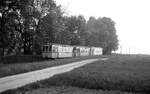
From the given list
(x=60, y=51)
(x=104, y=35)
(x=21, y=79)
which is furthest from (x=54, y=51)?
(x=104, y=35)

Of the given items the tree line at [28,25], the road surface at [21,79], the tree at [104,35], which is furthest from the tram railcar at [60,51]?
the tree at [104,35]

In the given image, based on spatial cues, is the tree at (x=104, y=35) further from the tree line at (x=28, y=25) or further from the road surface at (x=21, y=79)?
the road surface at (x=21, y=79)

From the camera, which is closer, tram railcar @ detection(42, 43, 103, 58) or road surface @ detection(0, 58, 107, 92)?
road surface @ detection(0, 58, 107, 92)

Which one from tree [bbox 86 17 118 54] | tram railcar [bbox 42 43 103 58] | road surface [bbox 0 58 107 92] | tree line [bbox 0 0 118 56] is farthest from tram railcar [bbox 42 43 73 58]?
tree [bbox 86 17 118 54]

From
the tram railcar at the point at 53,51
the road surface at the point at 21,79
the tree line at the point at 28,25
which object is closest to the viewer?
the road surface at the point at 21,79

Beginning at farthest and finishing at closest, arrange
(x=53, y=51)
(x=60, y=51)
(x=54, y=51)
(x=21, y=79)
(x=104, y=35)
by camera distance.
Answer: (x=104, y=35) → (x=60, y=51) → (x=54, y=51) → (x=53, y=51) → (x=21, y=79)

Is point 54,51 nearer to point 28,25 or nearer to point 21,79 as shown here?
point 28,25

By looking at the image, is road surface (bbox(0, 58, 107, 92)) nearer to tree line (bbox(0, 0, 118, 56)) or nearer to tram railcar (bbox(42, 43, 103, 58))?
tree line (bbox(0, 0, 118, 56))

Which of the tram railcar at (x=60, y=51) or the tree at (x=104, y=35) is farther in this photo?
the tree at (x=104, y=35)

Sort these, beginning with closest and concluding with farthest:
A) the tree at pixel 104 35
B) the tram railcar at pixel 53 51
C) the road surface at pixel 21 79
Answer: the road surface at pixel 21 79 → the tram railcar at pixel 53 51 → the tree at pixel 104 35

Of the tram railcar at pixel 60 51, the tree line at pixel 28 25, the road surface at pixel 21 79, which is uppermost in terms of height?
the tree line at pixel 28 25

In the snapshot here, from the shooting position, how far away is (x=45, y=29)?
37.9 m

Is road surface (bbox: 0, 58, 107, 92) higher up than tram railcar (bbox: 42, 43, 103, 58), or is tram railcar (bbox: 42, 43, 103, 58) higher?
tram railcar (bbox: 42, 43, 103, 58)

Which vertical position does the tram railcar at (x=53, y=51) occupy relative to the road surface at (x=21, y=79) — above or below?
above
